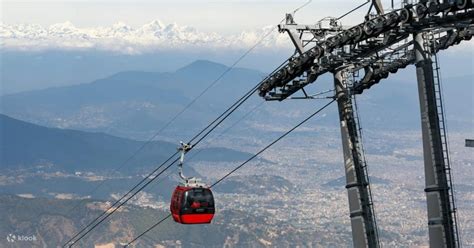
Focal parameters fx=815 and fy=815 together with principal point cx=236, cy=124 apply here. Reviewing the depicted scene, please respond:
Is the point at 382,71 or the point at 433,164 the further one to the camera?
the point at 382,71

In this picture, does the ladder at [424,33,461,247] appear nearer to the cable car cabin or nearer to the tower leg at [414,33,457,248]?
the tower leg at [414,33,457,248]

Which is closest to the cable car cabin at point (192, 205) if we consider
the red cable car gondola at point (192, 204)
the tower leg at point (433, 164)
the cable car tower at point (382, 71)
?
the red cable car gondola at point (192, 204)

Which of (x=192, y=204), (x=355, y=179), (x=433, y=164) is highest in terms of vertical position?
(x=355, y=179)

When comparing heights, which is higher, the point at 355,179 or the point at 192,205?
the point at 355,179

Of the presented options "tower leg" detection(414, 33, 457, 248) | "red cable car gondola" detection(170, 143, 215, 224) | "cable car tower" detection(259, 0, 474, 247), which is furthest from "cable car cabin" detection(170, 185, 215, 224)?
"tower leg" detection(414, 33, 457, 248)

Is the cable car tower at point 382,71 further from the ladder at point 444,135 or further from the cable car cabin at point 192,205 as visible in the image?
the cable car cabin at point 192,205

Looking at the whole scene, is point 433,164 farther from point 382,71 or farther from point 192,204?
point 192,204

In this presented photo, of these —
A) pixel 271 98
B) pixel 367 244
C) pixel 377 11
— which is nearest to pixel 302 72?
pixel 271 98

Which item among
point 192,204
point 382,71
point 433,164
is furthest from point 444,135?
point 192,204
